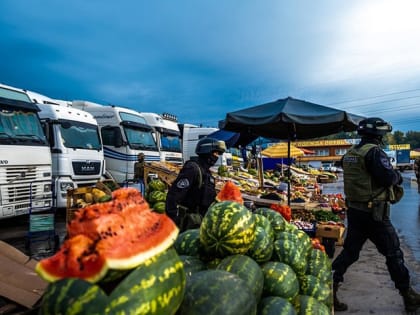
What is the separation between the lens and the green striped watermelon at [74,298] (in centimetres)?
111

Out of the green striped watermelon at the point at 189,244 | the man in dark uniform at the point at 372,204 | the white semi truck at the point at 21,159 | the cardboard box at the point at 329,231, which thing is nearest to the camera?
the green striped watermelon at the point at 189,244

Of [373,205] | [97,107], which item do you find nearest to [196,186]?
[373,205]

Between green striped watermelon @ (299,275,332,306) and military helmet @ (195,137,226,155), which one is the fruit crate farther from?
green striped watermelon @ (299,275,332,306)

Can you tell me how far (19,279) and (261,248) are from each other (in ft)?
5.43

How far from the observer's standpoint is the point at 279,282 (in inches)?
90.2

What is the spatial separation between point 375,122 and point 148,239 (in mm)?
3860

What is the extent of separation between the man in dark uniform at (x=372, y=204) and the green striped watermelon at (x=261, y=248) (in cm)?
207

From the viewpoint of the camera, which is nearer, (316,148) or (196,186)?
(196,186)

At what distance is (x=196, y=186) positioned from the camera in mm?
4156

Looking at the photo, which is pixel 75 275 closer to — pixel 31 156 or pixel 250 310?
pixel 250 310

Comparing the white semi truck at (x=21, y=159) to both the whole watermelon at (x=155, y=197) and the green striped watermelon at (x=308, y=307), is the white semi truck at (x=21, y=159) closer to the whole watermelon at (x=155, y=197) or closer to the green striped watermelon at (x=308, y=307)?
the whole watermelon at (x=155, y=197)

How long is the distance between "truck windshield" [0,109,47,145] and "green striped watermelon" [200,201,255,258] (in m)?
7.63

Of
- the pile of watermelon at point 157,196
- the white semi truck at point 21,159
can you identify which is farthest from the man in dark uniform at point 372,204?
the white semi truck at point 21,159

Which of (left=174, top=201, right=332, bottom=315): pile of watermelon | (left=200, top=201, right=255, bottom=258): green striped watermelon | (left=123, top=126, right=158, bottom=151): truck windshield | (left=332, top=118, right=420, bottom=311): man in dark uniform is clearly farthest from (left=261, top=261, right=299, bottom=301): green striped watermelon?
(left=123, top=126, right=158, bottom=151): truck windshield
